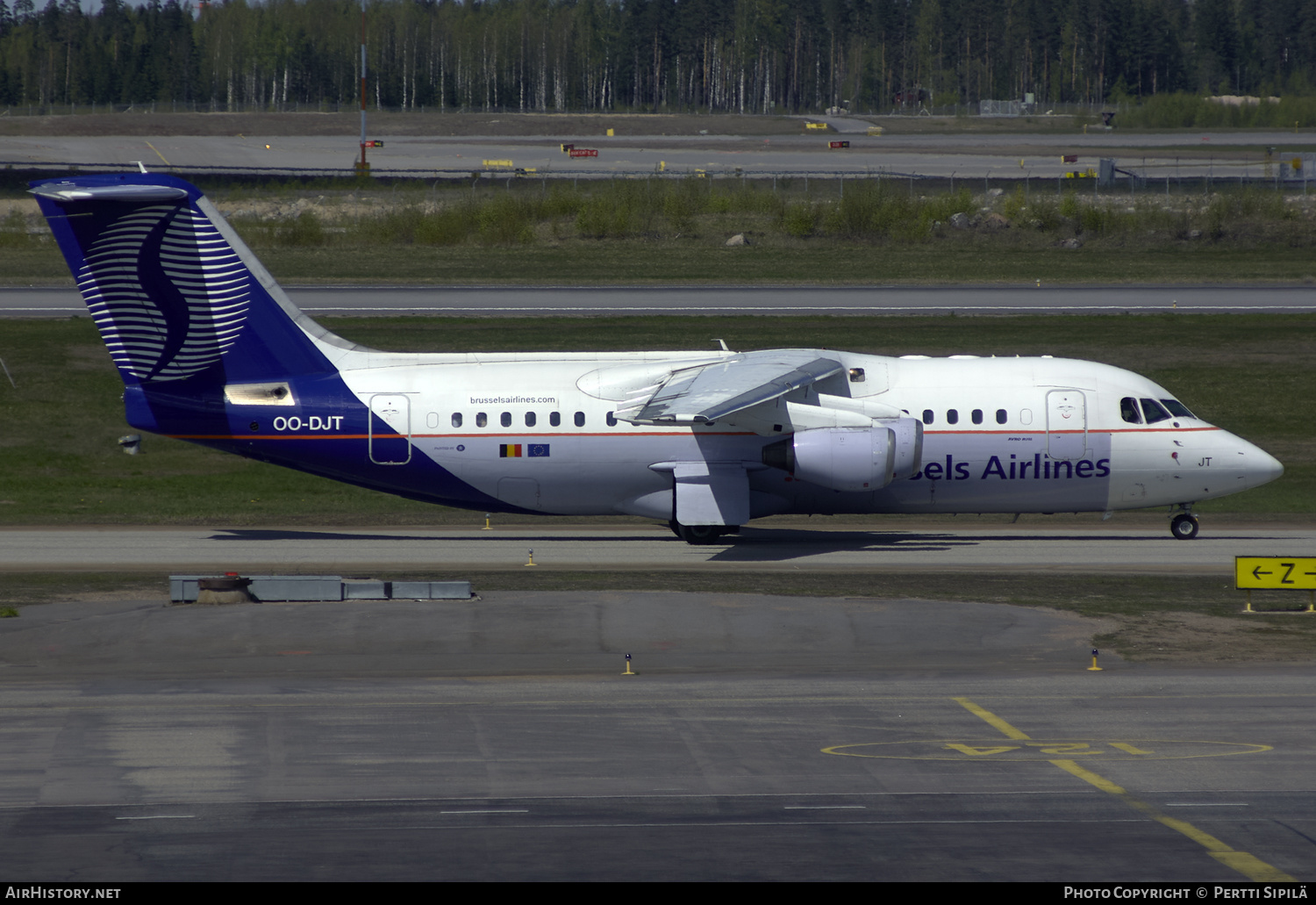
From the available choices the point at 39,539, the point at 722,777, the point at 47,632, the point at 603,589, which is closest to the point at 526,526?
the point at 603,589

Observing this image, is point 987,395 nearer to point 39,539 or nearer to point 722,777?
point 722,777

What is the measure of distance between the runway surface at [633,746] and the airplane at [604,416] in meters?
6.66

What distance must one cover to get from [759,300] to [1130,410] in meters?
27.9

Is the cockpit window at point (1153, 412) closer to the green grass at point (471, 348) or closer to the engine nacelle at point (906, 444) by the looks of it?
the engine nacelle at point (906, 444)

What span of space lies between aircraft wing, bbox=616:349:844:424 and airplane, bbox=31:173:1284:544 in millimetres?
87

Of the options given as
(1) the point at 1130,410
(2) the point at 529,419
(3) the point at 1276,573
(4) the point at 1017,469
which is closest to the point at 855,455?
(4) the point at 1017,469

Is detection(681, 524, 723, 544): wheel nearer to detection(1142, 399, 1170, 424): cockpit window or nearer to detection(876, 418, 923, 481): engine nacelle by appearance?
detection(876, 418, 923, 481): engine nacelle

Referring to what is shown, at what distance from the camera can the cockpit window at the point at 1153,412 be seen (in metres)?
31.4

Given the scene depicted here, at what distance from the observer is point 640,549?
31656mm

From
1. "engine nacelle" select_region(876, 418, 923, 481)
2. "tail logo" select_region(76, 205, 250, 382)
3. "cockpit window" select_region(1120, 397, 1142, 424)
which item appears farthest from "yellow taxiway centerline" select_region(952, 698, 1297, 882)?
"tail logo" select_region(76, 205, 250, 382)

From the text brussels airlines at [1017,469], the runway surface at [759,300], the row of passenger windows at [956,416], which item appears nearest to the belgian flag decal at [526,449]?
the text brussels airlines at [1017,469]

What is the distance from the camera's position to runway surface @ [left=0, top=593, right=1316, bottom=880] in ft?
44.5

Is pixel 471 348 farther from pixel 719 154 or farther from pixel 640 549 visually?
pixel 719 154
